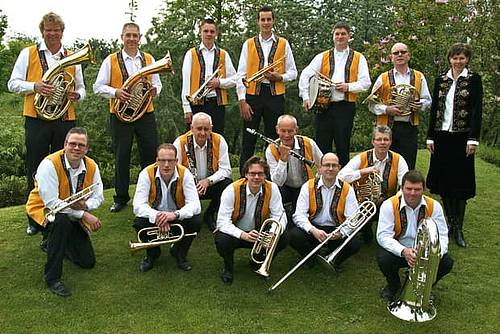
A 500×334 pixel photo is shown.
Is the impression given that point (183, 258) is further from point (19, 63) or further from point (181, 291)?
point (19, 63)

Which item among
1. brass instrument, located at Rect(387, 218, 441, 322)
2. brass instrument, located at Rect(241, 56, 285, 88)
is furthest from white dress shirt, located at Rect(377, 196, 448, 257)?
brass instrument, located at Rect(241, 56, 285, 88)

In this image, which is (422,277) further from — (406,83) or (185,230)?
(406,83)

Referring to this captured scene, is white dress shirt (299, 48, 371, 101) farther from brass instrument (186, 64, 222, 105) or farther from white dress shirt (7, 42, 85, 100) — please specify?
white dress shirt (7, 42, 85, 100)

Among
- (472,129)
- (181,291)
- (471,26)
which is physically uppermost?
(471,26)

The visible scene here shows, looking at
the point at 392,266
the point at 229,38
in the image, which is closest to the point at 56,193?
the point at 392,266

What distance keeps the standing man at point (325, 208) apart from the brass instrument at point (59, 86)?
2.27 meters

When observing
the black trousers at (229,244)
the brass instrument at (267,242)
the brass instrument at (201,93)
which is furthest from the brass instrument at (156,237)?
the brass instrument at (201,93)

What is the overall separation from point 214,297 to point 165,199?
2.98 feet

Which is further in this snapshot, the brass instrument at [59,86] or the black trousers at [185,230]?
the brass instrument at [59,86]

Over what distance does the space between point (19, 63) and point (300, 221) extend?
287 centimetres

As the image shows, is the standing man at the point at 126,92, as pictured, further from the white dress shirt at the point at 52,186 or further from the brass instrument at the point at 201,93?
the white dress shirt at the point at 52,186

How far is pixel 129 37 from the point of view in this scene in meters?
5.65

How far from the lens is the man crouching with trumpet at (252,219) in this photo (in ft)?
14.7

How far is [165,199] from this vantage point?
480 cm
